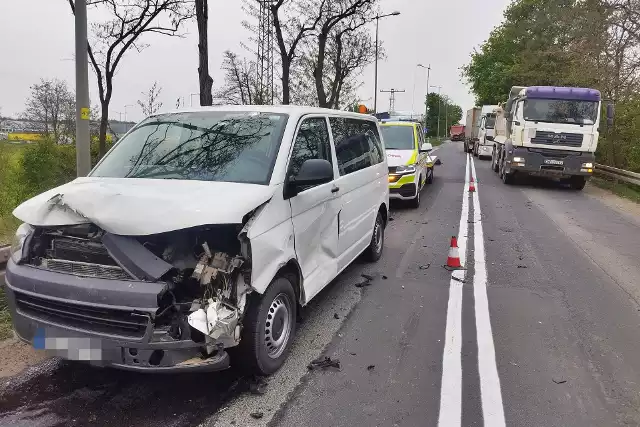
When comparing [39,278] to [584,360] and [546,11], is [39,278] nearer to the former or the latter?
[584,360]

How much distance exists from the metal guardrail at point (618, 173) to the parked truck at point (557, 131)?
1389mm

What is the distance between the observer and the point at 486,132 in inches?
1143

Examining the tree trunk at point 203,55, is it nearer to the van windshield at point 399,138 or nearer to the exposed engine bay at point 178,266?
the van windshield at point 399,138

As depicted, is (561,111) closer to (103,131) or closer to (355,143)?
(355,143)

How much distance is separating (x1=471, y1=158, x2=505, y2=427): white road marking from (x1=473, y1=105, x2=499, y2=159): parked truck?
2193 centimetres

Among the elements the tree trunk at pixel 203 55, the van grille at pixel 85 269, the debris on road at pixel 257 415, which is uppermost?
the tree trunk at pixel 203 55

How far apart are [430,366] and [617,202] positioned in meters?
12.5

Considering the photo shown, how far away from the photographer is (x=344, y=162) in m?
5.44

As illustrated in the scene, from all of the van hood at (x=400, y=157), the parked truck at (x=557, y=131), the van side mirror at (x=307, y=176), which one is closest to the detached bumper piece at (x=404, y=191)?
the van hood at (x=400, y=157)

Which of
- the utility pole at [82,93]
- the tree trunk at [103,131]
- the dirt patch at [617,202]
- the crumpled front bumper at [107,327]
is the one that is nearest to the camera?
the crumpled front bumper at [107,327]

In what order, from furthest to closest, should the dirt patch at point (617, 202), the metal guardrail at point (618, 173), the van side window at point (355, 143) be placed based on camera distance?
the metal guardrail at point (618, 173), the dirt patch at point (617, 202), the van side window at point (355, 143)

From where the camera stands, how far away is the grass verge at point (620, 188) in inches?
602

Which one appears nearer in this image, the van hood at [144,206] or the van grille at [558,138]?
the van hood at [144,206]

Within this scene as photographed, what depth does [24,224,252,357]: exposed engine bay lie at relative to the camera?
10.3 ft
